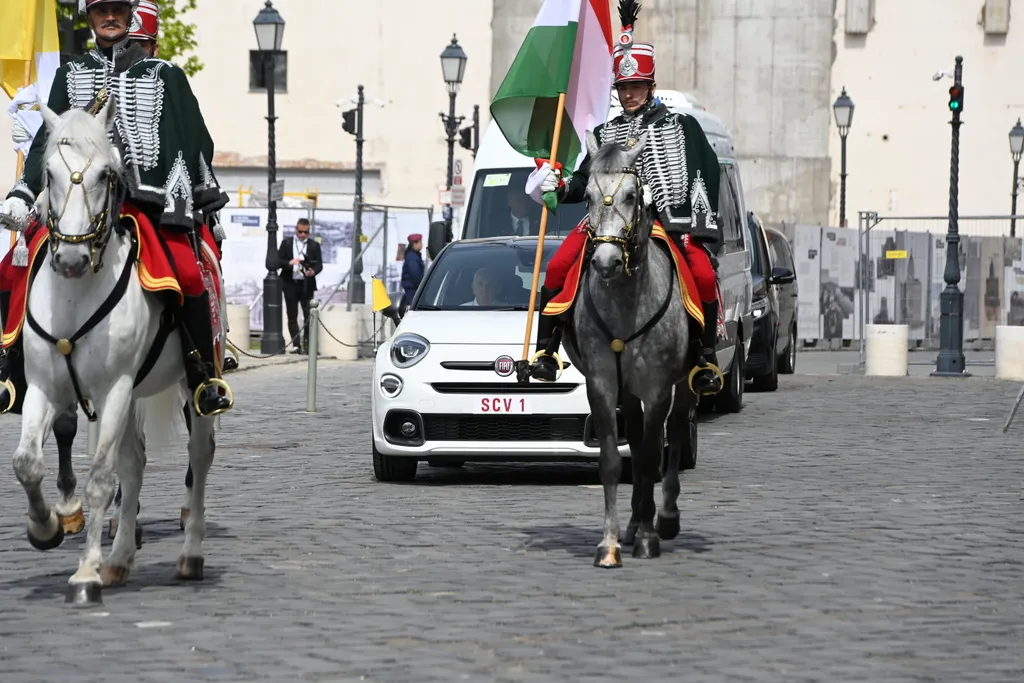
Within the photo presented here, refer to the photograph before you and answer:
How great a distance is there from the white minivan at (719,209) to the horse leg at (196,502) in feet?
22.2

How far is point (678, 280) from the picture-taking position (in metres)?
9.72

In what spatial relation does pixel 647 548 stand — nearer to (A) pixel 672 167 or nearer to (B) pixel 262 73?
(A) pixel 672 167

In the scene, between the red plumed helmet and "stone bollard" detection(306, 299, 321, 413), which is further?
"stone bollard" detection(306, 299, 321, 413)

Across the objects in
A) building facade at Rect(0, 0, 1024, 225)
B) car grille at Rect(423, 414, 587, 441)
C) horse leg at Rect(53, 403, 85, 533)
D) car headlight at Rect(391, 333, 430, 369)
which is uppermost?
building facade at Rect(0, 0, 1024, 225)

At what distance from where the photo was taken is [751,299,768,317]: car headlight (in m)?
22.2

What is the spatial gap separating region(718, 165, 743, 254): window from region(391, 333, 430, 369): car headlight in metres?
5.83

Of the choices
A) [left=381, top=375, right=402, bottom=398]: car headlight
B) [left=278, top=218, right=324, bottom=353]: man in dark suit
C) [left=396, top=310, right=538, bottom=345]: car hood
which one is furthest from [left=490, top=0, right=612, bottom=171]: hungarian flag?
[left=278, top=218, right=324, bottom=353]: man in dark suit

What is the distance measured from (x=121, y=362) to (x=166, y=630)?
51.2 inches

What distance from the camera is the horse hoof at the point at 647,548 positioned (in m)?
9.45

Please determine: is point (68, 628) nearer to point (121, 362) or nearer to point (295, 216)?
point (121, 362)

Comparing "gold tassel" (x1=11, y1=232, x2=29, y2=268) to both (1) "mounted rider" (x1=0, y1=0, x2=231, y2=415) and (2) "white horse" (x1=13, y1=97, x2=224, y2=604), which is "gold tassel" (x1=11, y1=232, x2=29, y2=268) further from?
(2) "white horse" (x1=13, y1=97, x2=224, y2=604)

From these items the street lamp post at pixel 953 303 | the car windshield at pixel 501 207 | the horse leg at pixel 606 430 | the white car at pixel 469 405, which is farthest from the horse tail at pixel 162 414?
the street lamp post at pixel 953 303

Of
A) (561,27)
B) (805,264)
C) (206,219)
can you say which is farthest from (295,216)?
(206,219)

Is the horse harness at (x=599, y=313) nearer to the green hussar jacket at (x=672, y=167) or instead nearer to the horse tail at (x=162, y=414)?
the green hussar jacket at (x=672, y=167)
